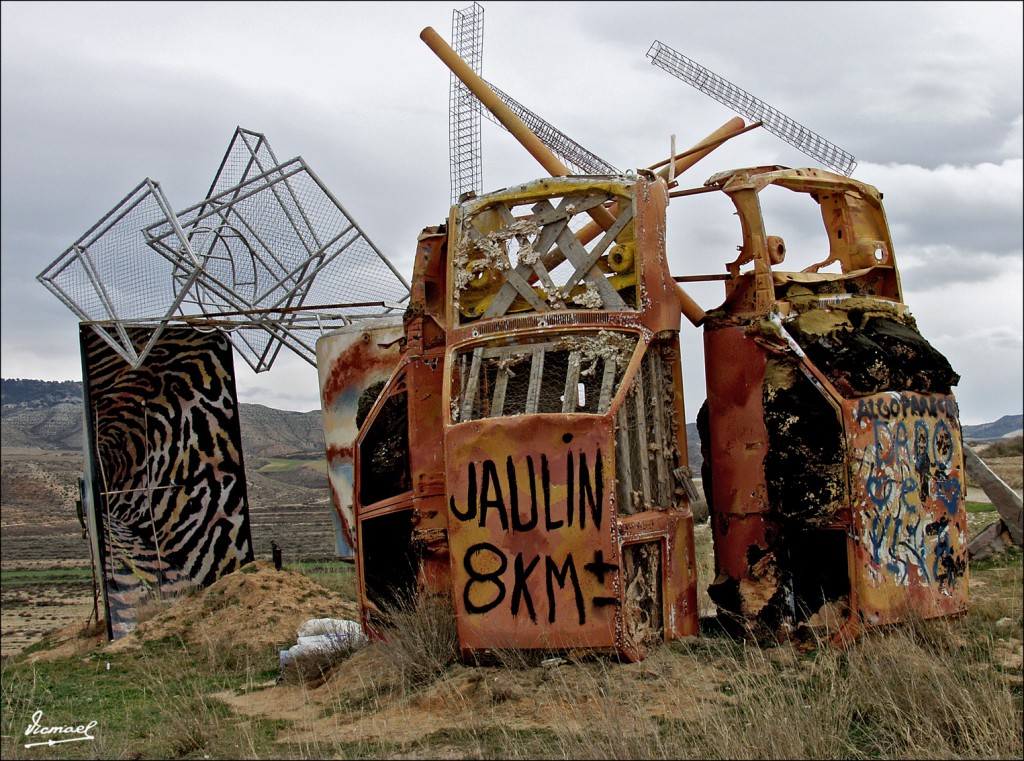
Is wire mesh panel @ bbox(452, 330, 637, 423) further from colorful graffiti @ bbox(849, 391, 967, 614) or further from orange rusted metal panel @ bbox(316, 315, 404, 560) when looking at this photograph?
orange rusted metal panel @ bbox(316, 315, 404, 560)

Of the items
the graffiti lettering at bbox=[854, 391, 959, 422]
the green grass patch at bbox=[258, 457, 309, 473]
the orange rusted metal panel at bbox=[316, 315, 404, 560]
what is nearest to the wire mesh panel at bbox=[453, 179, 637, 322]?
the graffiti lettering at bbox=[854, 391, 959, 422]

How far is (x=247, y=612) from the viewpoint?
15500 millimetres

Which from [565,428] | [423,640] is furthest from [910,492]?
[423,640]

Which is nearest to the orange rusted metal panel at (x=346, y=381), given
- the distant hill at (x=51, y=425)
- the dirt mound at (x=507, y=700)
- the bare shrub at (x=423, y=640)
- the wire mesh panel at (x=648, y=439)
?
the bare shrub at (x=423, y=640)

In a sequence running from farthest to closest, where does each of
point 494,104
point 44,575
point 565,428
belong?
point 44,575, point 494,104, point 565,428

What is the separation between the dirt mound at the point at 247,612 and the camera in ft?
48.2

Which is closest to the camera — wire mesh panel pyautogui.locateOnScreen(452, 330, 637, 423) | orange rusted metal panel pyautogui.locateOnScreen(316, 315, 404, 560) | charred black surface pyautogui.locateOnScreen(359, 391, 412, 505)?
wire mesh panel pyautogui.locateOnScreen(452, 330, 637, 423)

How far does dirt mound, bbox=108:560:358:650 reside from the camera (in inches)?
579

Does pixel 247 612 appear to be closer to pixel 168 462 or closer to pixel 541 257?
pixel 168 462

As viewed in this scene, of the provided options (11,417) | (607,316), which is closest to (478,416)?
(607,316)

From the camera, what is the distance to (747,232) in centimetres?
1083

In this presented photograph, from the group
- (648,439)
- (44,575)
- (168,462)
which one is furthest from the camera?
(44,575)

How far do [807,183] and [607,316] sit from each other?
303cm

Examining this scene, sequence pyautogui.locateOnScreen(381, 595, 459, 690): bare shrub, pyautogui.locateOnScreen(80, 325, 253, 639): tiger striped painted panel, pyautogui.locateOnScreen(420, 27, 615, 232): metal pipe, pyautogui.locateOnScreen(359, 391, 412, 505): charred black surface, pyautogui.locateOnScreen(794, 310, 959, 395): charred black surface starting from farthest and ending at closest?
pyautogui.locateOnScreen(80, 325, 253, 639): tiger striped painted panel < pyautogui.locateOnScreen(420, 27, 615, 232): metal pipe < pyautogui.locateOnScreen(359, 391, 412, 505): charred black surface < pyautogui.locateOnScreen(794, 310, 959, 395): charred black surface < pyautogui.locateOnScreen(381, 595, 459, 690): bare shrub
